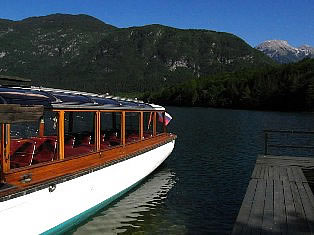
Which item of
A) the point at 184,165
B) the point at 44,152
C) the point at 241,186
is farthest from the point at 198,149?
the point at 44,152

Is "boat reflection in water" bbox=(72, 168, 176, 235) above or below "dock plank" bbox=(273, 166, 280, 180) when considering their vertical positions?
below

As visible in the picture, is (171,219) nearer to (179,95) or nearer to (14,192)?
(14,192)

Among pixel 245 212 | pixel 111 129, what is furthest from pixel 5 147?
pixel 111 129

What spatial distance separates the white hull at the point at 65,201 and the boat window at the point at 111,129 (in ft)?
4.83

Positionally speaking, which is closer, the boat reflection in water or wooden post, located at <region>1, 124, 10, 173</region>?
wooden post, located at <region>1, 124, 10, 173</region>

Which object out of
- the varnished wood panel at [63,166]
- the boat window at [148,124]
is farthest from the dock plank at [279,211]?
the boat window at [148,124]

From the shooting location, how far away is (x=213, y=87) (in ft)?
592

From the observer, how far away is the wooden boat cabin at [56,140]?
8.48 meters

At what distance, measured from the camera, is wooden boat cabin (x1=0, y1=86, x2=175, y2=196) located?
8484 millimetres

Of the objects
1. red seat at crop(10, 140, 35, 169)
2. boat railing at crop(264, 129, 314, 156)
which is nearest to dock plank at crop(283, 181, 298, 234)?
red seat at crop(10, 140, 35, 169)

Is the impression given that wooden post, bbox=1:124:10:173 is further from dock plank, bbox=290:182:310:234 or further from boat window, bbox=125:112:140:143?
boat window, bbox=125:112:140:143

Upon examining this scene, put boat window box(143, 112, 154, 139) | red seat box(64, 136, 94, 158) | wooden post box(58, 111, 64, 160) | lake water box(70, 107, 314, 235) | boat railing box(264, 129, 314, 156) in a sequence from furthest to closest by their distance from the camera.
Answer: boat railing box(264, 129, 314, 156) → boat window box(143, 112, 154, 139) → red seat box(64, 136, 94, 158) → lake water box(70, 107, 314, 235) → wooden post box(58, 111, 64, 160)

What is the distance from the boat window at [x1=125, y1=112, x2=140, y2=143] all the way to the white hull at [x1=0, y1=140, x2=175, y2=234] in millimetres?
2262

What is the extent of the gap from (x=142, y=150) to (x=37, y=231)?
25.5ft
